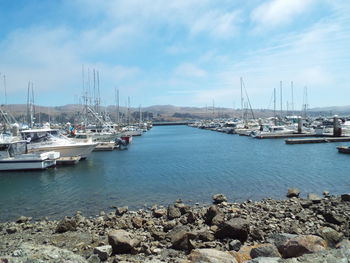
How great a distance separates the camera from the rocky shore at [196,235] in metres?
8.70

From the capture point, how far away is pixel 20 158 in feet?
105

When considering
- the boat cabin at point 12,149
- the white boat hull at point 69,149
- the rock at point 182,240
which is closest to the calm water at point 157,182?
the white boat hull at point 69,149

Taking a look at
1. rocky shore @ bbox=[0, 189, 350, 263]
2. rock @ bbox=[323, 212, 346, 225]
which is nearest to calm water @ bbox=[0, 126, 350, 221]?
rocky shore @ bbox=[0, 189, 350, 263]

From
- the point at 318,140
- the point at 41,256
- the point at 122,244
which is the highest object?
the point at 41,256

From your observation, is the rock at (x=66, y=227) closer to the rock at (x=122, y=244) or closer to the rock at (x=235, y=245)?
the rock at (x=122, y=244)

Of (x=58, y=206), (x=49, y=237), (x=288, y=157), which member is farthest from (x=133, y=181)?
(x=288, y=157)

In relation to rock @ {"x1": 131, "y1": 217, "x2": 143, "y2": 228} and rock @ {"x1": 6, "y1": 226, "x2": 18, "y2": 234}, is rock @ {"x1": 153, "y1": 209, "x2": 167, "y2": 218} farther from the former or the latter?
rock @ {"x1": 6, "y1": 226, "x2": 18, "y2": 234}

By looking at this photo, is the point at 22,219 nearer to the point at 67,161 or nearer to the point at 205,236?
the point at 205,236

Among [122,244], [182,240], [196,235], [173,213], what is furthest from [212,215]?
[122,244]

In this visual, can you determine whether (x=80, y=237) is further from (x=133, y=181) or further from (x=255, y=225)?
(x=133, y=181)

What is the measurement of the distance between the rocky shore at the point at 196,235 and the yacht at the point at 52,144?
68.6ft

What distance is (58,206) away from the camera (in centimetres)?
1950

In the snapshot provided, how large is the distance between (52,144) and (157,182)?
1693 centimetres

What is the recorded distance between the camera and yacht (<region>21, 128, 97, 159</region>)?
118 ft
